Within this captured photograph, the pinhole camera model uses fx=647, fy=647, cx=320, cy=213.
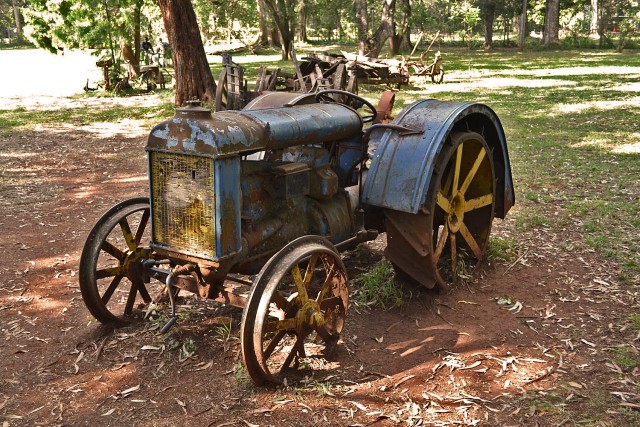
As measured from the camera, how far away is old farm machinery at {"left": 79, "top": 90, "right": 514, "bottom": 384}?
12.2 feet

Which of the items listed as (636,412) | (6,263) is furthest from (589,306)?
(6,263)

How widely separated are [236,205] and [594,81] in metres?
18.6

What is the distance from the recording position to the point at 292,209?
14.3ft

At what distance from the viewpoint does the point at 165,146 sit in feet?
12.4

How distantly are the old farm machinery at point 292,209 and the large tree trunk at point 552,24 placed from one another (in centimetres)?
3628

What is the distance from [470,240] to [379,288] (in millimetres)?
898

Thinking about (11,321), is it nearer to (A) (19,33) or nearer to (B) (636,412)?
(B) (636,412)

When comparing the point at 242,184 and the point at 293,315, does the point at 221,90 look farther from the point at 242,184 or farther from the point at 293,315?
the point at 293,315

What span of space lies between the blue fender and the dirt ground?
2.84ft

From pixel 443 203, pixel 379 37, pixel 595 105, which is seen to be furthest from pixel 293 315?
pixel 379 37

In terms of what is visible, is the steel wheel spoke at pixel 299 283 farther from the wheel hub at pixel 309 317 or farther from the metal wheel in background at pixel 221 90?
the metal wheel in background at pixel 221 90

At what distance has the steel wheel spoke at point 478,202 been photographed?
505 centimetres

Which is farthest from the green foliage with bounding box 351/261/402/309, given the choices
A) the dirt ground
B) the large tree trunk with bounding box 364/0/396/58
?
the large tree trunk with bounding box 364/0/396/58

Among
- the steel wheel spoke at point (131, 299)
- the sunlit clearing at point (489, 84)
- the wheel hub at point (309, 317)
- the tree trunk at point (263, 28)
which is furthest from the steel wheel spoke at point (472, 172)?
the tree trunk at point (263, 28)
